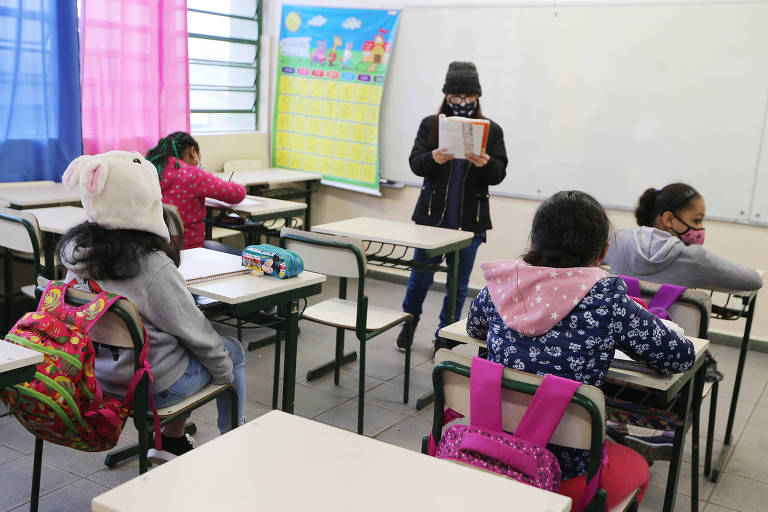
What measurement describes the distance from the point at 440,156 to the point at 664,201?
1.24 m

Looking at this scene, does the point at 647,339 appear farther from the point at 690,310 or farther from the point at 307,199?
the point at 307,199

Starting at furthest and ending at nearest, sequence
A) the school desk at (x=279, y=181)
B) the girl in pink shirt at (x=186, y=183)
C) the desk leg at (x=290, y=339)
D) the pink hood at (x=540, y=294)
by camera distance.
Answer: the school desk at (x=279, y=181)
the girl in pink shirt at (x=186, y=183)
the desk leg at (x=290, y=339)
the pink hood at (x=540, y=294)

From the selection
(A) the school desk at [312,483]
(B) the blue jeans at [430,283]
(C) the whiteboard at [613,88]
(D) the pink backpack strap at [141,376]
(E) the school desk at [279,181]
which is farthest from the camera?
(E) the school desk at [279,181]

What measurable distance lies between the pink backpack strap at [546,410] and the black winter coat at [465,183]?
247cm

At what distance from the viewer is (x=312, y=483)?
110 cm

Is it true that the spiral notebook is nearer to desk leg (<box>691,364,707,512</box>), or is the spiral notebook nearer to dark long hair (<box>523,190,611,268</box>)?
dark long hair (<box>523,190,611,268</box>)

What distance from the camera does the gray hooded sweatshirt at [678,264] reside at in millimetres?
2641

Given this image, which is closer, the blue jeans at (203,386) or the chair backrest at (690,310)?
the blue jeans at (203,386)

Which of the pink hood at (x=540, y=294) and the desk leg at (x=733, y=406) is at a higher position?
the pink hood at (x=540, y=294)

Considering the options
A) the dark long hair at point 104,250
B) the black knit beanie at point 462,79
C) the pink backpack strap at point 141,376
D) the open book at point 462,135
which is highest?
the black knit beanie at point 462,79

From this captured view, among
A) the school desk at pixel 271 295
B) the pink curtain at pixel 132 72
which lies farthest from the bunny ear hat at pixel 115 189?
the pink curtain at pixel 132 72

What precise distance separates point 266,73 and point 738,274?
14.4 ft

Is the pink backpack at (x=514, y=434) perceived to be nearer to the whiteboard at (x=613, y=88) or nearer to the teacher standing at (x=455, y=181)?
the teacher standing at (x=455, y=181)

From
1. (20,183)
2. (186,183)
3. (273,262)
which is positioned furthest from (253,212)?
(273,262)
